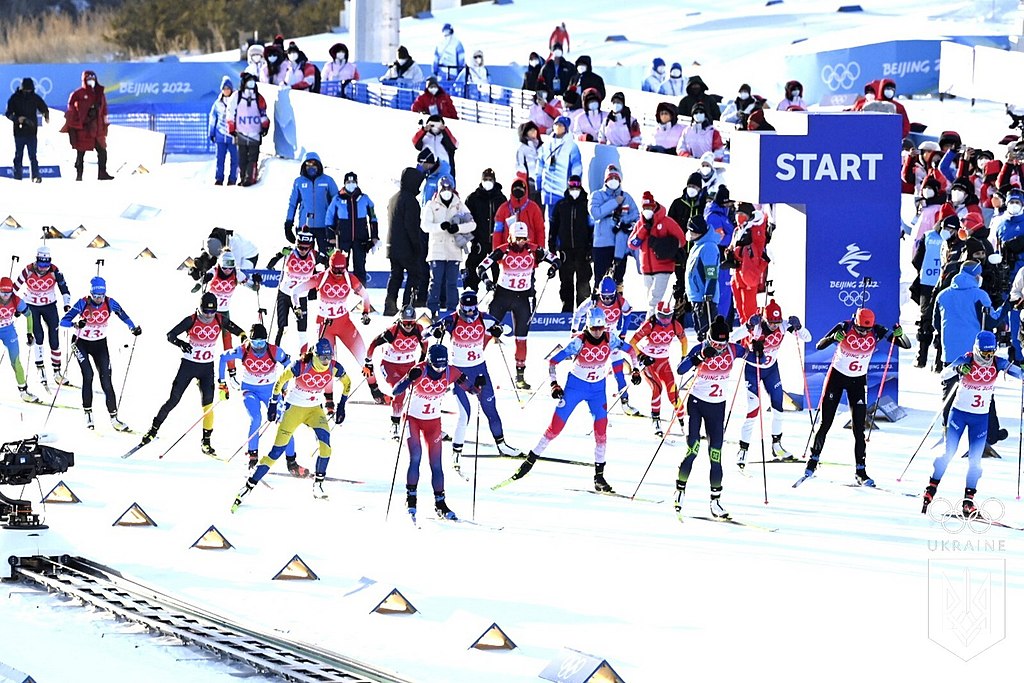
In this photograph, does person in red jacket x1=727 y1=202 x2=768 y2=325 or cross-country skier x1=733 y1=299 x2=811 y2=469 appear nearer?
cross-country skier x1=733 y1=299 x2=811 y2=469

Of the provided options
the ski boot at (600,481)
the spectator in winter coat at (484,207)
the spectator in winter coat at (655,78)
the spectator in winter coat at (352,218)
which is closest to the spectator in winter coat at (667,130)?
the spectator in winter coat at (484,207)

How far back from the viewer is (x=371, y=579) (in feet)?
49.4

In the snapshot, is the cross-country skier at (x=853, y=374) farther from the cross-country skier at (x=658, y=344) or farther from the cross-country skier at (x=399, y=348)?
the cross-country skier at (x=399, y=348)

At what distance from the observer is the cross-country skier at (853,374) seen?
1769cm

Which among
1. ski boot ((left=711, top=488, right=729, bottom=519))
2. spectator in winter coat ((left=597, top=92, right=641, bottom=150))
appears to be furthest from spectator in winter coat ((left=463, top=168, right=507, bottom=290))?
ski boot ((left=711, top=488, right=729, bottom=519))

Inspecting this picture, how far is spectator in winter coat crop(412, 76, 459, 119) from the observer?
94.5 feet

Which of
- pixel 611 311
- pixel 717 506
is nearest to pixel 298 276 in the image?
pixel 611 311

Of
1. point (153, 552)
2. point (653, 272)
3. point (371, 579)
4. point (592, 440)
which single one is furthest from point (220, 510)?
point (653, 272)

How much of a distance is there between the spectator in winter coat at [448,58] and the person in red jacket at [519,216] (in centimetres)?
997

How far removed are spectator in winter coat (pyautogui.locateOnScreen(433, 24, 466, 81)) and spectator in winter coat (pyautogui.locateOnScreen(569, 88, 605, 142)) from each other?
18.8 ft

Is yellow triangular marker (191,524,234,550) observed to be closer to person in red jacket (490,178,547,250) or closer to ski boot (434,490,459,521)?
ski boot (434,490,459,521)

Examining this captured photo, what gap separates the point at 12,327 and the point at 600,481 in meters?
6.77

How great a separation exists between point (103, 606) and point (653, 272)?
9.21 metres

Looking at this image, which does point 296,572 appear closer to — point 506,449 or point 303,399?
point 303,399
